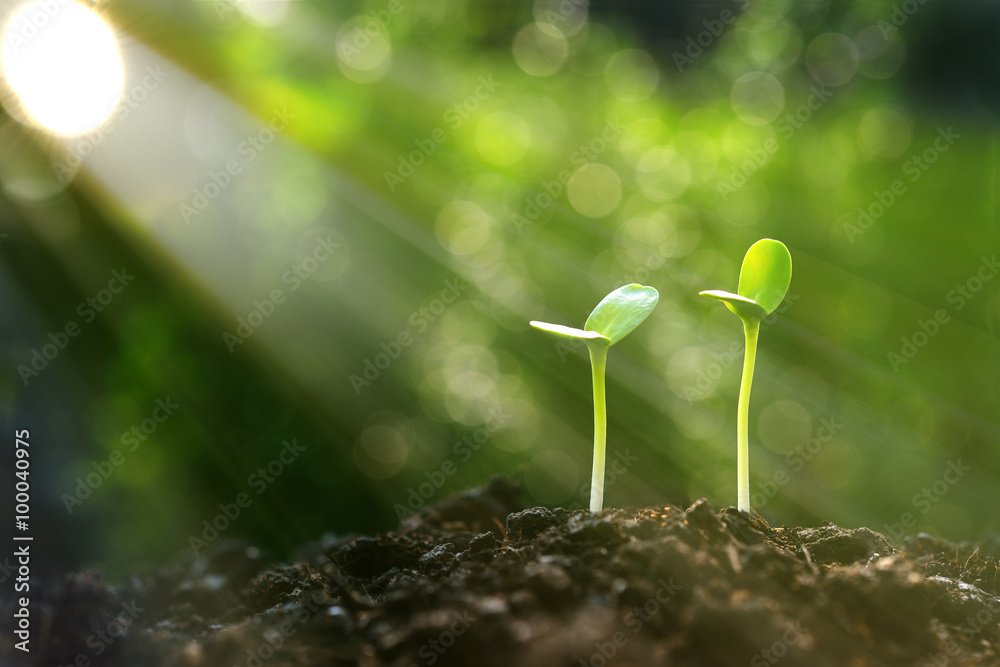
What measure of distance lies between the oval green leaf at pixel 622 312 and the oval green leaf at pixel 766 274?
132 mm

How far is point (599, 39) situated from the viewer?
2379 mm

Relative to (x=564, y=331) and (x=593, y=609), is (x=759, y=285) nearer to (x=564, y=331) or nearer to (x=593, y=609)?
(x=564, y=331)

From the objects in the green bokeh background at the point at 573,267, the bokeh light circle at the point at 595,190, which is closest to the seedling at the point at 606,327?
the green bokeh background at the point at 573,267

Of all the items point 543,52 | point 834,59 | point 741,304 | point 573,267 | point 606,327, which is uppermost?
point 834,59

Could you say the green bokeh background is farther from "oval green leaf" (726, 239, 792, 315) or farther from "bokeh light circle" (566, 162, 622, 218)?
"oval green leaf" (726, 239, 792, 315)

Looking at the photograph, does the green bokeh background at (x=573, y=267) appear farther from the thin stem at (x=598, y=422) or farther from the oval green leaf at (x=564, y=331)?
the oval green leaf at (x=564, y=331)

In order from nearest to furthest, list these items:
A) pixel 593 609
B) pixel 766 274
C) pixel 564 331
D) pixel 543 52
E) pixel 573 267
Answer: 1. pixel 593 609
2. pixel 564 331
3. pixel 766 274
4. pixel 573 267
5. pixel 543 52

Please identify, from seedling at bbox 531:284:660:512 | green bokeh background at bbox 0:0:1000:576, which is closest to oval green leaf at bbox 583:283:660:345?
seedling at bbox 531:284:660:512

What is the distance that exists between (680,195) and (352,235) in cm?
130

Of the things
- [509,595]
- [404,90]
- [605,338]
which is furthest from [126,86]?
[509,595]

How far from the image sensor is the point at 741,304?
0.74 m

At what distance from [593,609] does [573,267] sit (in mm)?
1831

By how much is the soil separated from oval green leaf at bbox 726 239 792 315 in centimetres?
30

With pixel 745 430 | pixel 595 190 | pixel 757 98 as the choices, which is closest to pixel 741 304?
pixel 745 430
